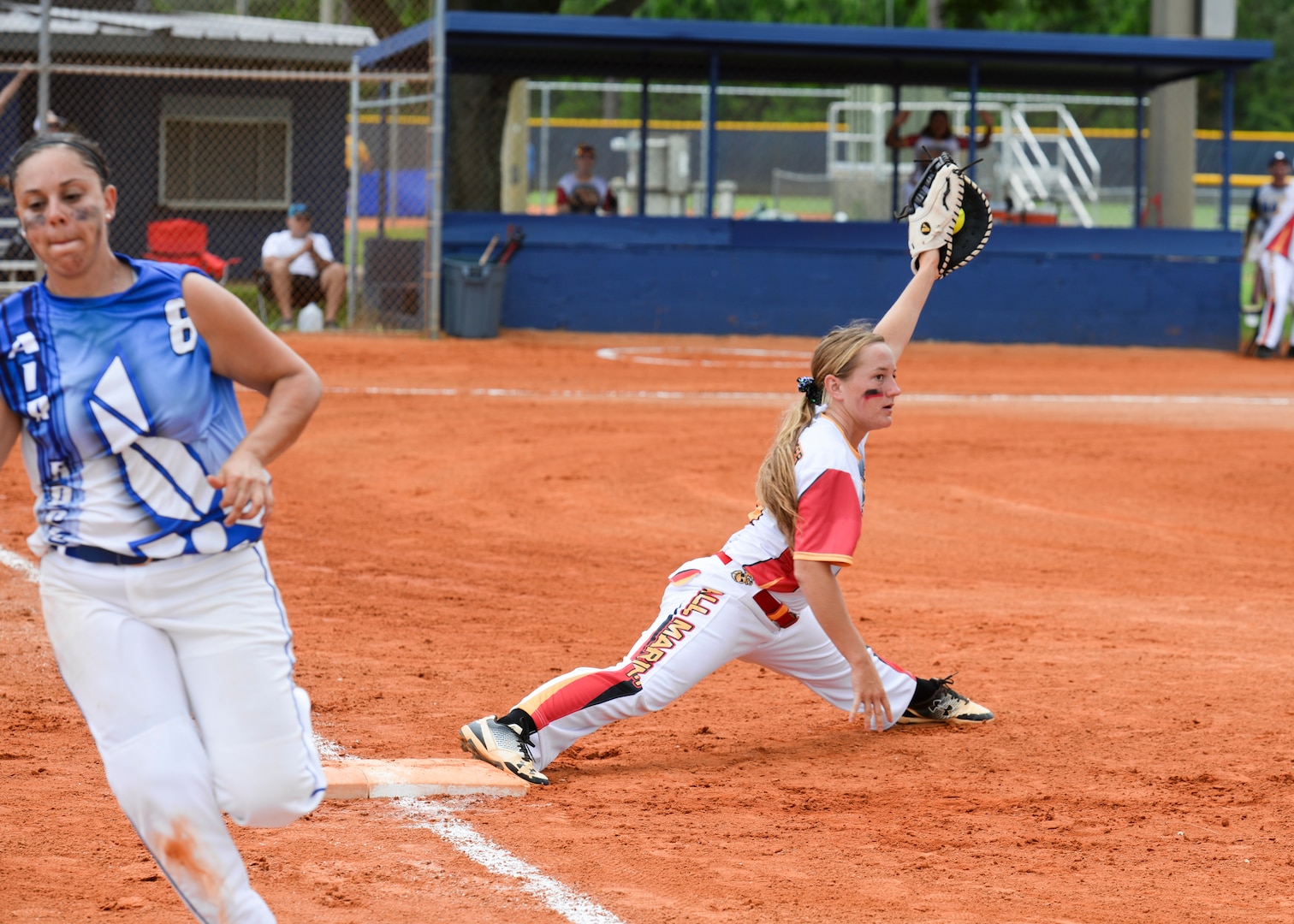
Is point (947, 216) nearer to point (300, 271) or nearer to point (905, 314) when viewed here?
point (905, 314)

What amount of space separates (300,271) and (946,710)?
14949mm

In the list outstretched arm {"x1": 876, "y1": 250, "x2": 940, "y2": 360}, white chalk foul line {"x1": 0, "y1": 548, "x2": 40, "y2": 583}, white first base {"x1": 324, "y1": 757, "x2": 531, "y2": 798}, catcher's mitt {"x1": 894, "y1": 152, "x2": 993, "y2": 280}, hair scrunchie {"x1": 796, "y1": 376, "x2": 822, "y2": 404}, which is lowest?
white first base {"x1": 324, "y1": 757, "x2": 531, "y2": 798}

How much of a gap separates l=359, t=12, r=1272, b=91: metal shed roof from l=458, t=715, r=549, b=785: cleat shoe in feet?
51.1

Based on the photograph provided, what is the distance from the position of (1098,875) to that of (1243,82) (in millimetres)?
48738

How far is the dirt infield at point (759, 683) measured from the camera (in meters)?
4.04

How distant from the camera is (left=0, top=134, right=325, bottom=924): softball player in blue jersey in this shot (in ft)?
9.70

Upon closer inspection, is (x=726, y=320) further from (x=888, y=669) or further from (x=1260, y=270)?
(x=888, y=669)

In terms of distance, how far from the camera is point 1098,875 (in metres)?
4.10

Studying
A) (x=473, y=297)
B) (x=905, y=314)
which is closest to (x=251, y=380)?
(x=905, y=314)

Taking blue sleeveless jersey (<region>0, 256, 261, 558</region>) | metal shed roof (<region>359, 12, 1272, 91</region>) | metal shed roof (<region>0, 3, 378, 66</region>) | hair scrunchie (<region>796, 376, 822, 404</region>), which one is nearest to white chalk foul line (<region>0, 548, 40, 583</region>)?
hair scrunchie (<region>796, 376, 822, 404</region>)

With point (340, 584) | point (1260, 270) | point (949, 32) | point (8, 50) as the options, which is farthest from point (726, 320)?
point (340, 584)

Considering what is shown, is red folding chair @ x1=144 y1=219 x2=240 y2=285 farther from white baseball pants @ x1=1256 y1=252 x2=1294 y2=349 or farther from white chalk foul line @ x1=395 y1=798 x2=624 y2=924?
white chalk foul line @ x1=395 y1=798 x2=624 y2=924

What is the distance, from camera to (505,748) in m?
4.83

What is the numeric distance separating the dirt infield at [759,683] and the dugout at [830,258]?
6.80 meters
